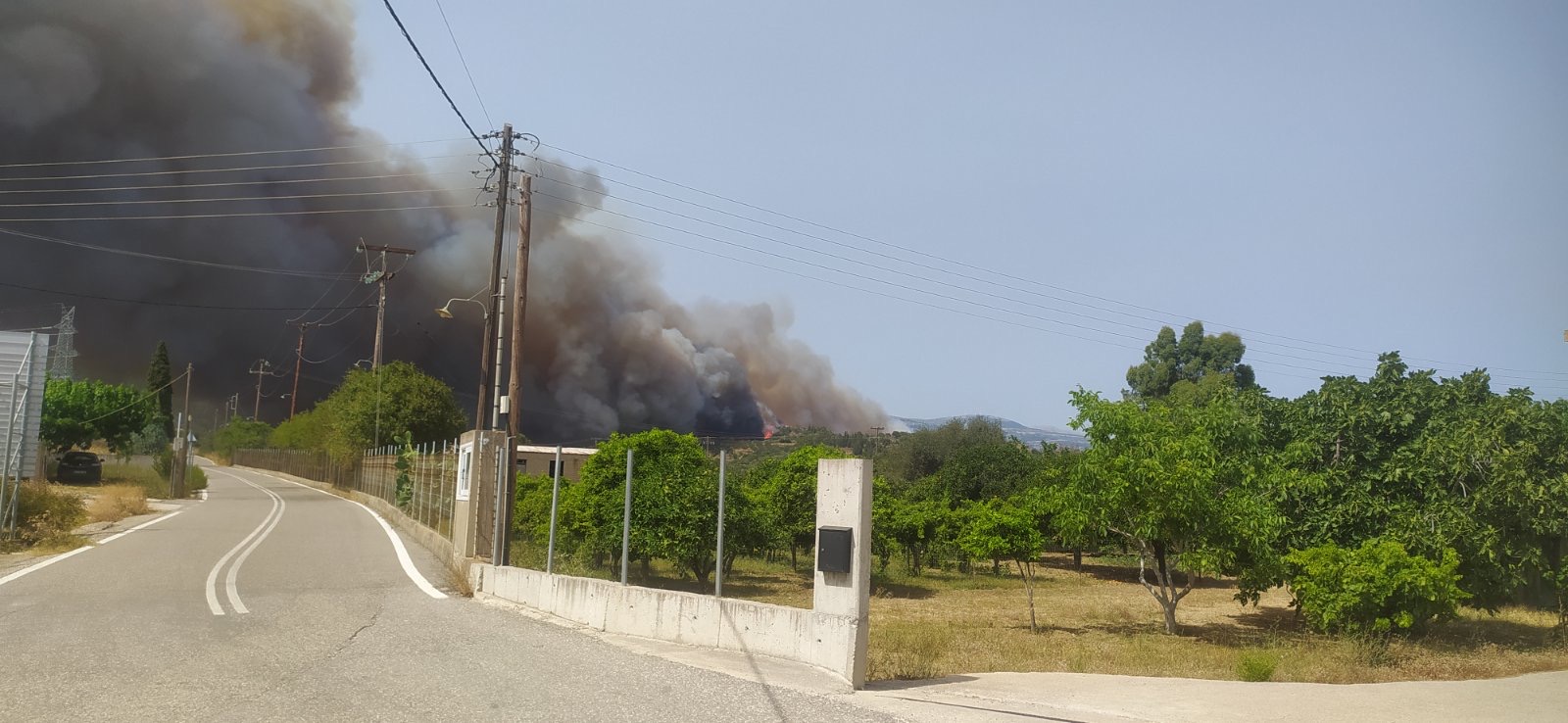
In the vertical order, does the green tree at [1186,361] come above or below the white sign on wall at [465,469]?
above

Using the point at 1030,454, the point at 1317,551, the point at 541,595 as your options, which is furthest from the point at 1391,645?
the point at 1030,454

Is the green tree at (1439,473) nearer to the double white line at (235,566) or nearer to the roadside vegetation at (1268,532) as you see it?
the roadside vegetation at (1268,532)

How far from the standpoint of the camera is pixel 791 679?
324 inches

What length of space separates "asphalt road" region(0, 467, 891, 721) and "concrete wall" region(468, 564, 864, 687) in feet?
1.68

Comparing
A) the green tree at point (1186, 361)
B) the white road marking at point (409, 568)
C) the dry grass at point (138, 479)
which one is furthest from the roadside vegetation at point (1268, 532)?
the green tree at point (1186, 361)

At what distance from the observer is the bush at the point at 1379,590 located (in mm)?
17047

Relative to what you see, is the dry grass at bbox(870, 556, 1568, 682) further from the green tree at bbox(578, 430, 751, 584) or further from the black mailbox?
the green tree at bbox(578, 430, 751, 584)

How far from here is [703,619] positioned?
9.98 meters

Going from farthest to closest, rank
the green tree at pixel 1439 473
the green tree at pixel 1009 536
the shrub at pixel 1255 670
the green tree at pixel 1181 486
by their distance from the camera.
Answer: the green tree at pixel 1009 536
the green tree at pixel 1181 486
the green tree at pixel 1439 473
the shrub at pixel 1255 670

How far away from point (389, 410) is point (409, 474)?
1187 inches

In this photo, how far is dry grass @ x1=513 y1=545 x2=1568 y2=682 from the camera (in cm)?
1295

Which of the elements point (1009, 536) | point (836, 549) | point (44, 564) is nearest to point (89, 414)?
point (44, 564)

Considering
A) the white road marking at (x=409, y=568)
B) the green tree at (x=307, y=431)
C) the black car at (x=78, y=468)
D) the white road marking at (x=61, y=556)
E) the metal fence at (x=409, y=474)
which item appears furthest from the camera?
the green tree at (x=307, y=431)

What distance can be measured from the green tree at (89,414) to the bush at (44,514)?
43035 mm
